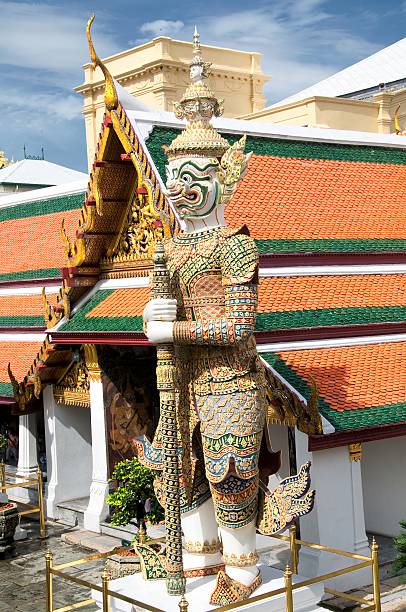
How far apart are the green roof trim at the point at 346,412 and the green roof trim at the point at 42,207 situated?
9082mm

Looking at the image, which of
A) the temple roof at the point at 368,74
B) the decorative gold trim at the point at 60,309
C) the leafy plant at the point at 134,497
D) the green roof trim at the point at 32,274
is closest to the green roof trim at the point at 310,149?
the decorative gold trim at the point at 60,309

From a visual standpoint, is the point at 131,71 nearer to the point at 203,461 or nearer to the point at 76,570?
the point at 76,570

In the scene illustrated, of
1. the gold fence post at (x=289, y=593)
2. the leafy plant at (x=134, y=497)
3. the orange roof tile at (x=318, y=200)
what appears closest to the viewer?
the gold fence post at (x=289, y=593)

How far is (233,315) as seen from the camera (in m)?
7.28

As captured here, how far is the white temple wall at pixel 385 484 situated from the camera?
38.7 feet

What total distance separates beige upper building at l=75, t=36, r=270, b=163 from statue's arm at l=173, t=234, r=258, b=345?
105 ft

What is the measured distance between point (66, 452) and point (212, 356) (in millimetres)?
7875

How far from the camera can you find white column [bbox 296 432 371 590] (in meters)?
10.1

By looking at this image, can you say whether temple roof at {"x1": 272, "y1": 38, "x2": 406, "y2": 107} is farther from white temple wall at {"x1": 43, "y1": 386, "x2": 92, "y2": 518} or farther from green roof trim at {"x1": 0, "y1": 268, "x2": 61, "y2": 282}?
white temple wall at {"x1": 43, "y1": 386, "x2": 92, "y2": 518}

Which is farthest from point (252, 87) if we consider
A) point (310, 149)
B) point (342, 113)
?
point (310, 149)

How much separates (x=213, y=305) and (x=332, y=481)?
11.9ft

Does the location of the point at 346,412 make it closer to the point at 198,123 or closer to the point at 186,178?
the point at 186,178

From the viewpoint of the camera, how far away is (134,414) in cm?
1375

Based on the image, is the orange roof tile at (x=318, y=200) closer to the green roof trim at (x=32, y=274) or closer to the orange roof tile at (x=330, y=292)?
the orange roof tile at (x=330, y=292)
